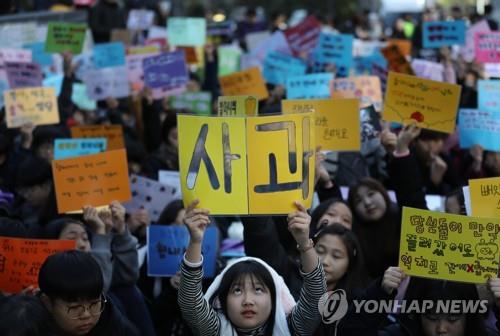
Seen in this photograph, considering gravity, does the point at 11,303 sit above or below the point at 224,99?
below

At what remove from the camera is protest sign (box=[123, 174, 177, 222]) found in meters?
6.83

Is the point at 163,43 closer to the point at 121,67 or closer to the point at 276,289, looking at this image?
the point at 121,67

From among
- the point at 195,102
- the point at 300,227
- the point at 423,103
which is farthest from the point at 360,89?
the point at 300,227

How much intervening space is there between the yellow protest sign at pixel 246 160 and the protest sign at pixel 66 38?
6.56 metres

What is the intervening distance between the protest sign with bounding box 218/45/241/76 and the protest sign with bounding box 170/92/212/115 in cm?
263

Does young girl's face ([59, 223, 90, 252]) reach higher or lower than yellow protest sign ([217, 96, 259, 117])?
lower

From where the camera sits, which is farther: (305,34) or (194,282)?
(305,34)

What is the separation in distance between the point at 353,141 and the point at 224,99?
6.96ft

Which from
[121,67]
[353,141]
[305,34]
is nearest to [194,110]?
[121,67]

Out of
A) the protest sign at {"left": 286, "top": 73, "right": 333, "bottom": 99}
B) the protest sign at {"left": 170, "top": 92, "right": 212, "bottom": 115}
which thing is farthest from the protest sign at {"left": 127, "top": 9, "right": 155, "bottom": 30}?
the protest sign at {"left": 286, "top": 73, "right": 333, "bottom": 99}

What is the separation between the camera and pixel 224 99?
16.0ft

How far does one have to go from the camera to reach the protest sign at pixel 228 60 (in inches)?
516

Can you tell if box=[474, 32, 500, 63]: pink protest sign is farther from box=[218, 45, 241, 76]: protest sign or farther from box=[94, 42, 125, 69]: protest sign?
box=[218, 45, 241, 76]: protest sign

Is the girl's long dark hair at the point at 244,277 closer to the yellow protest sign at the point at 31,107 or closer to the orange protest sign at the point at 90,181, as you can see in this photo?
the orange protest sign at the point at 90,181
